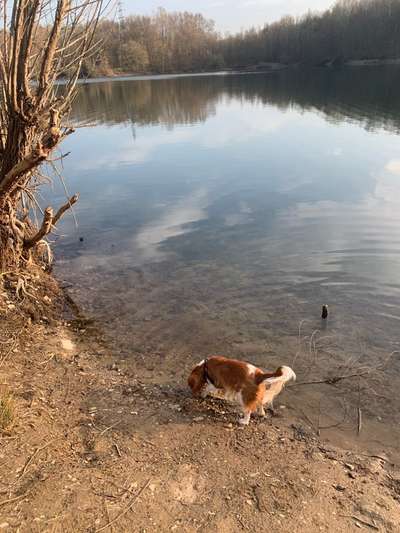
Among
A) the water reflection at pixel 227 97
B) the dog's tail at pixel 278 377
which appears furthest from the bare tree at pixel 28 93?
the water reflection at pixel 227 97

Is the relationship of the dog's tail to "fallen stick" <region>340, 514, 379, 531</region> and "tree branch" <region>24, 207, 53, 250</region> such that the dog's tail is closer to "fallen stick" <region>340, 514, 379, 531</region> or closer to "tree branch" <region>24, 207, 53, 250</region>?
"fallen stick" <region>340, 514, 379, 531</region>

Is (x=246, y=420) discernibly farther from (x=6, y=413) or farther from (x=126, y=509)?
(x=6, y=413)

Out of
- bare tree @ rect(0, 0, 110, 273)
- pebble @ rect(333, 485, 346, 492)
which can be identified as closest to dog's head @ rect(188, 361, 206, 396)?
pebble @ rect(333, 485, 346, 492)

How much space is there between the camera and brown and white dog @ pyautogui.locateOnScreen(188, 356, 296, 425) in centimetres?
520

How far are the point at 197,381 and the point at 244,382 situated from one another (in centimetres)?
76

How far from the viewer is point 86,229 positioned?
14227mm

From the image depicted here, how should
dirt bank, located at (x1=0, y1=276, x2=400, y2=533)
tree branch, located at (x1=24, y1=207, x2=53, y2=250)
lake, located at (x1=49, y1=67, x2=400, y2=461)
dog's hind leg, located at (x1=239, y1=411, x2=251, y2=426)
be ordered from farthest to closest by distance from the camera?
tree branch, located at (x1=24, y1=207, x2=53, y2=250) < lake, located at (x1=49, y1=67, x2=400, y2=461) < dog's hind leg, located at (x1=239, y1=411, x2=251, y2=426) < dirt bank, located at (x1=0, y1=276, x2=400, y2=533)

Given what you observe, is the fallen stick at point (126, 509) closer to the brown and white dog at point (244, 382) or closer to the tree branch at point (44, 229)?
the brown and white dog at point (244, 382)

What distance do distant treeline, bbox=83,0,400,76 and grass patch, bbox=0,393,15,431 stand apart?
9364 cm

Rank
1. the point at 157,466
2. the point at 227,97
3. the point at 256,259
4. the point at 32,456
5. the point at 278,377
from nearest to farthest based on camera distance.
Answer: the point at 32,456 → the point at 157,466 → the point at 278,377 → the point at 256,259 → the point at 227,97

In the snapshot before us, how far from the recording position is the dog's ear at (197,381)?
5.72 metres

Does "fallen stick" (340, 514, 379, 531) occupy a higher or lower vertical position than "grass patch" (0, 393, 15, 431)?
lower

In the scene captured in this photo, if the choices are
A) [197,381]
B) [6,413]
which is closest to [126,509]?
[6,413]

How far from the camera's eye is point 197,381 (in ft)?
18.9
